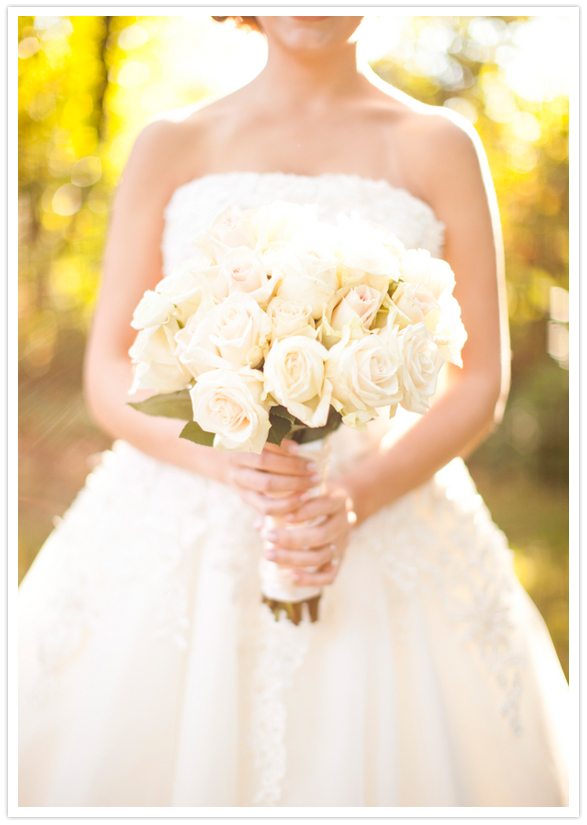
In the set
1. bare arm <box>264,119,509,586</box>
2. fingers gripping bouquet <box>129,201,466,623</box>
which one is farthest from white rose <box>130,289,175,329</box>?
bare arm <box>264,119,509,586</box>

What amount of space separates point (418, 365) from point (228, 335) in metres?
0.30

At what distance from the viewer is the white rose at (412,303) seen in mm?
934

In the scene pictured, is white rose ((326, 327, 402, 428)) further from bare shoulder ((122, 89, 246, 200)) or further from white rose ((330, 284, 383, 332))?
bare shoulder ((122, 89, 246, 200))

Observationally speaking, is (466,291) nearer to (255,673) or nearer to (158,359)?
(158,359)

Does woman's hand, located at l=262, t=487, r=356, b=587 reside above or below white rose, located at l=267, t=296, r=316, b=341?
below

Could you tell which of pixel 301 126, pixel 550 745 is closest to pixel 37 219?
pixel 301 126

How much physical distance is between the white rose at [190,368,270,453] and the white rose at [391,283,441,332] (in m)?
0.25

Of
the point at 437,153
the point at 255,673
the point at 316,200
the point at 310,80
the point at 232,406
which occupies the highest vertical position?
the point at 310,80

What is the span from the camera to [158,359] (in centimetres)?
97

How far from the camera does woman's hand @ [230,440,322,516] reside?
113 cm

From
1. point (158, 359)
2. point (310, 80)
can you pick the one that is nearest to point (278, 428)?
point (158, 359)

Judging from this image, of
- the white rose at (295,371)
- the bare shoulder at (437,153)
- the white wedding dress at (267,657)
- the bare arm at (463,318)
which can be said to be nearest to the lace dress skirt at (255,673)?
the white wedding dress at (267,657)

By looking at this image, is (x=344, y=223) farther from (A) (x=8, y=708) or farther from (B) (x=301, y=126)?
(A) (x=8, y=708)
